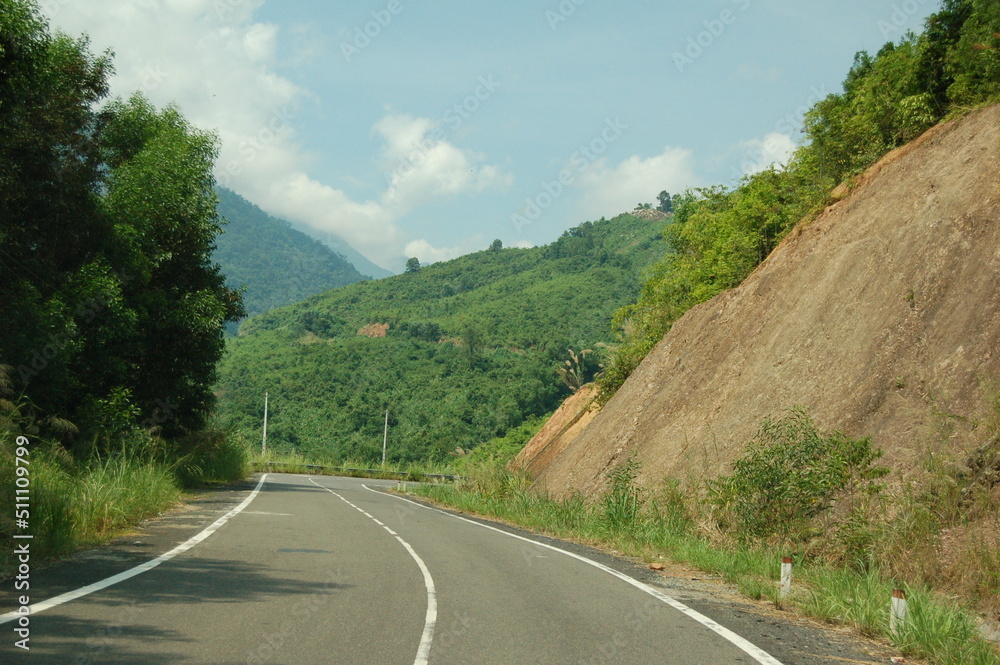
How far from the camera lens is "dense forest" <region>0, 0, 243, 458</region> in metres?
17.6

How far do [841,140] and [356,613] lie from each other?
21.3 metres

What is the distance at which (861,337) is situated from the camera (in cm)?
1705

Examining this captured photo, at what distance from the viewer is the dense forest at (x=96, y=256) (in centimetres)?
1756

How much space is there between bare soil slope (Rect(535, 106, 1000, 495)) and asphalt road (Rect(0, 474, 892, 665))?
628 cm

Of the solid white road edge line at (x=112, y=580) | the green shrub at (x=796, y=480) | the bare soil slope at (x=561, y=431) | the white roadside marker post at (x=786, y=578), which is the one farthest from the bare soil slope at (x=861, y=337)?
the solid white road edge line at (x=112, y=580)

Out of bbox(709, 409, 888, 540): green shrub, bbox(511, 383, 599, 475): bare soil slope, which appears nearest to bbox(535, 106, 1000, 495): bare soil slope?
bbox(709, 409, 888, 540): green shrub

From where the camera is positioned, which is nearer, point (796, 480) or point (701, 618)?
point (701, 618)

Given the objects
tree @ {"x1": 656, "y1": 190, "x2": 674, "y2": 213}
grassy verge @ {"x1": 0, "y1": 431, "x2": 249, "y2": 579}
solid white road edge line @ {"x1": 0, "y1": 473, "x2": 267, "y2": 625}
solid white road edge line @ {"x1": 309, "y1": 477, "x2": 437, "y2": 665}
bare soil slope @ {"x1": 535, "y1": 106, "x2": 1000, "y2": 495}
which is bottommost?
solid white road edge line @ {"x1": 309, "y1": 477, "x2": 437, "y2": 665}

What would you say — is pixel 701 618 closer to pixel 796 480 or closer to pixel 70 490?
pixel 796 480

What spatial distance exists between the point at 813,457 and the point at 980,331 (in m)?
4.10

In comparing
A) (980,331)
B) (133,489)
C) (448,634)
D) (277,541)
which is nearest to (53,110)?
(133,489)

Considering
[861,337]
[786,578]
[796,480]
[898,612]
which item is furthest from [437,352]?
[898,612]

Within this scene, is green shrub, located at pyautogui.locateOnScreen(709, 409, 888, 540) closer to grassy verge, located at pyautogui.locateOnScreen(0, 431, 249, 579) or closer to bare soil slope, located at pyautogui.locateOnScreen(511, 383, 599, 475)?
grassy verge, located at pyautogui.locateOnScreen(0, 431, 249, 579)

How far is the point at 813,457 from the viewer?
44.3 feet
